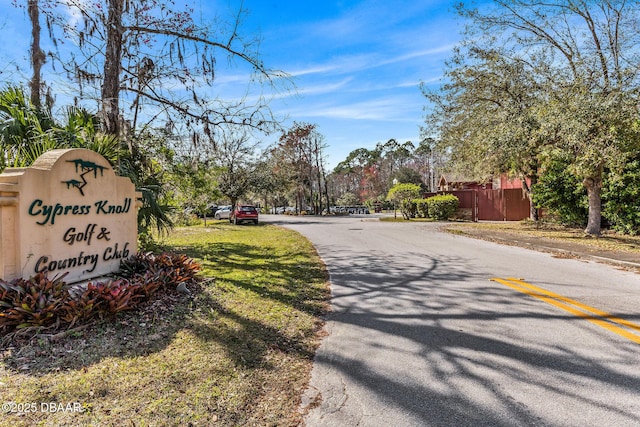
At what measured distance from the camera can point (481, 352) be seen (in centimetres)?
348

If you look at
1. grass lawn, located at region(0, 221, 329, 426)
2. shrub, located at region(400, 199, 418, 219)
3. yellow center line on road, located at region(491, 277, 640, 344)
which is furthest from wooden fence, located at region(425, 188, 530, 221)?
grass lawn, located at region(0, 221, 329, 426)

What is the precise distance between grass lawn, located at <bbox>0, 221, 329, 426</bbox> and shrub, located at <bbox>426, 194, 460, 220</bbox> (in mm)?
21006

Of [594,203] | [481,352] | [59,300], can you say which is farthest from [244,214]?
[481,352]

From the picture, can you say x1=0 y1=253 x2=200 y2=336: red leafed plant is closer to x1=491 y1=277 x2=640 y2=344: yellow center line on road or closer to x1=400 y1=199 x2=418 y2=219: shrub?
x1=491 y1=277 x2=640 y2=344: yellow center line on road

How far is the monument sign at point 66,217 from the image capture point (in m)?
4.04

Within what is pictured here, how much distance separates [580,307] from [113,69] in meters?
8.99

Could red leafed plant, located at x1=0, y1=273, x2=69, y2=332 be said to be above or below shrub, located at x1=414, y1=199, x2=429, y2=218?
below

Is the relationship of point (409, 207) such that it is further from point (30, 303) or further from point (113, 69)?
point (30, 303)

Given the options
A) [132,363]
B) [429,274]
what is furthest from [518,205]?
[132,363]

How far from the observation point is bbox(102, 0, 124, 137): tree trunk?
269 inches

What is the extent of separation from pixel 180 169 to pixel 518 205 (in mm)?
21247

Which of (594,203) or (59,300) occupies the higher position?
(594,203)

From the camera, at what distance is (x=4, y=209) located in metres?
3.96

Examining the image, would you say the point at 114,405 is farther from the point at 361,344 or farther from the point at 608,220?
the point at 608,220
